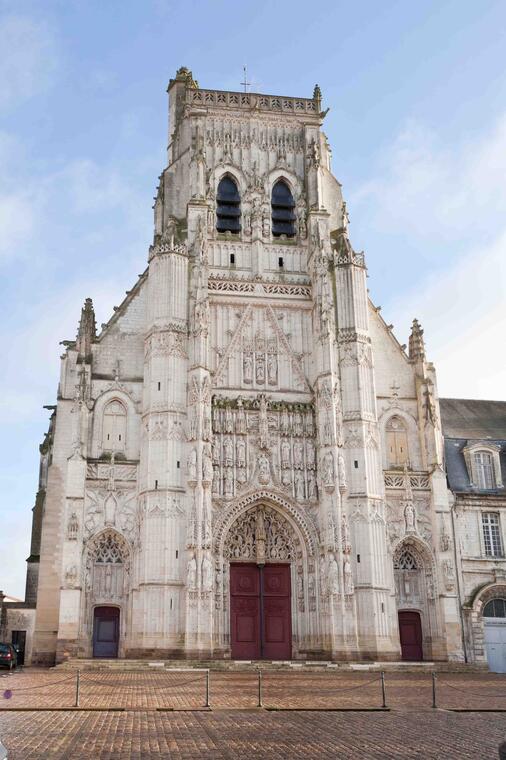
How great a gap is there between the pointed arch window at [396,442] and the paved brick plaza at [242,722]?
544 inches

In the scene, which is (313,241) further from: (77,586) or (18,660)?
(18,660)

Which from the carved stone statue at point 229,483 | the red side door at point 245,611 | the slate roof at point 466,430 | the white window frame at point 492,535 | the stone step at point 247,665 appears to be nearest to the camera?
the stone step at point 247,665

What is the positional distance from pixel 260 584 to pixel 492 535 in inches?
403

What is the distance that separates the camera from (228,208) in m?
39.1

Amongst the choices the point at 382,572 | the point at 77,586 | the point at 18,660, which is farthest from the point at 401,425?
the point at 18,660

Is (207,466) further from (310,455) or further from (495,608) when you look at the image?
(495,608)

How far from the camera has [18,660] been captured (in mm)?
33125

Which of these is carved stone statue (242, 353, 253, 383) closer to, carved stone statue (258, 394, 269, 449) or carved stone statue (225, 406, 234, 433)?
carved stone statue (258, 394, 269, 449)

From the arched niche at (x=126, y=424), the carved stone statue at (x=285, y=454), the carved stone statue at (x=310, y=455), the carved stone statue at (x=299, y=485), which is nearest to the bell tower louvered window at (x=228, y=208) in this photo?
the arched niche at (x=126, y=424)

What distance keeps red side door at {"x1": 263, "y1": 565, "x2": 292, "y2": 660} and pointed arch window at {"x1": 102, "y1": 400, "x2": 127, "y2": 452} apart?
791 cm

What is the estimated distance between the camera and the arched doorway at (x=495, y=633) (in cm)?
3422

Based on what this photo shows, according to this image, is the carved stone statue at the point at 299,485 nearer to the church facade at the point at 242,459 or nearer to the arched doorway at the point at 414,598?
the church facade at the point at 242,459

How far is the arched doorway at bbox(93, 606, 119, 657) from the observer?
1280 inches

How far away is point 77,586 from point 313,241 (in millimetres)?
17876
